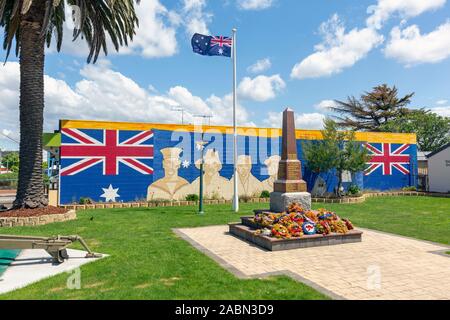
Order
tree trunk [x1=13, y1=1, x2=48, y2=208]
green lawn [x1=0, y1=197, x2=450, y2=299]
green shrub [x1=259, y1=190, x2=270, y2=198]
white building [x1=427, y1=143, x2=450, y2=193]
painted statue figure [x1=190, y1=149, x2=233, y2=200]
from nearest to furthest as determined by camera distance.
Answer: green lawn [x1=0, y1=197, x2=450, y2=299] → tree trunk [x1=13, y1=1, x2=48, y2=208] → painted statue figure [x1=190, y1=149, x2=233, y2=200] → green shrub [x1=259, y1=190, x2=270, y2=198] → white building [x1=427, y1=143, x2=450, y2=193]

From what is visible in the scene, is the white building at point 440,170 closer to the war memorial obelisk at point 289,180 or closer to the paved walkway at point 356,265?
the paved walkway at point 356,265

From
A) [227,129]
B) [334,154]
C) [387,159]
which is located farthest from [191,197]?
[387,159]

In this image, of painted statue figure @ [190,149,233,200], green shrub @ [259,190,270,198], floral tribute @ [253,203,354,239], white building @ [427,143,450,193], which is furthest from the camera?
white building @ [427,143,450,193]

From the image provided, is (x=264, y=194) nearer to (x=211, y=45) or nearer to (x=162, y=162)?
(x=162, y=162)

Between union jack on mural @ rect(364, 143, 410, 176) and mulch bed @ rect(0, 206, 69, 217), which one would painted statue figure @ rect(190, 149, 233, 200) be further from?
union jack on mural @ rect(364, 143, 410, 176)

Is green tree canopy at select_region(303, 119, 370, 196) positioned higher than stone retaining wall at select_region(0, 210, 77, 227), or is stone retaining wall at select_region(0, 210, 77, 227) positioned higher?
green tree canopy at select_region(303, 119, 370, 196)

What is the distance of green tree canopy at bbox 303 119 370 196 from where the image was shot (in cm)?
2139

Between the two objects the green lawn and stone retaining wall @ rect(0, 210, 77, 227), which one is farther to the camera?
stone retaining wall @ rect(0, 210, 77, 227)

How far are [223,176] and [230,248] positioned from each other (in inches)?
487

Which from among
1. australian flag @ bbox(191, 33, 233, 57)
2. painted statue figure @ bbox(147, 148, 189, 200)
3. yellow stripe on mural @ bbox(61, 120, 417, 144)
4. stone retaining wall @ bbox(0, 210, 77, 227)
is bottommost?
stone retaining wall @ bbox(0, 210, 77, 227)

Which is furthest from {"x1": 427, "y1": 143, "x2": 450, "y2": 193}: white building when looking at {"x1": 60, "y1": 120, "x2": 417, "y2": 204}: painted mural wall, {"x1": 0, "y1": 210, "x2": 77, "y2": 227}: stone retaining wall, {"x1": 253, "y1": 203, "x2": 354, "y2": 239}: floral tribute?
{"x1": 0, "y1": 210, "x2": 77, "y2": 227}: stone retaining wall

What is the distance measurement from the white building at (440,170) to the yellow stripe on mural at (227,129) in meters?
2.41

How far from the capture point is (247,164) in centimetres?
2111
